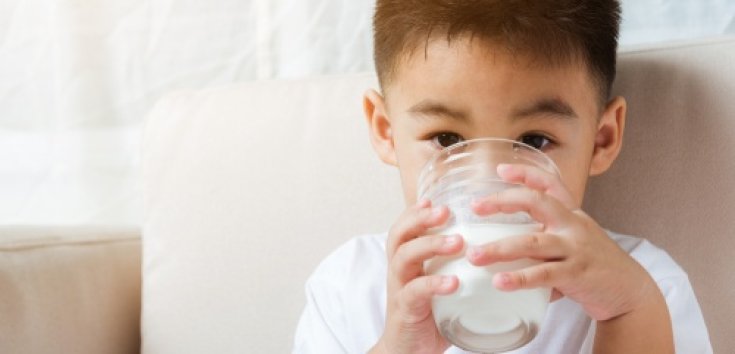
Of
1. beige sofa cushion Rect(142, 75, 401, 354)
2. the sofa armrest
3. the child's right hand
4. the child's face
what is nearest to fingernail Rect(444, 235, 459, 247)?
the child's right hand

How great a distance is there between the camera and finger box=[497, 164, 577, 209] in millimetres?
721

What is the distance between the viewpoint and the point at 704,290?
3.38 ft

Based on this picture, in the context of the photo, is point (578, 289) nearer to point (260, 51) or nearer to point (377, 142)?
point (377, 142)

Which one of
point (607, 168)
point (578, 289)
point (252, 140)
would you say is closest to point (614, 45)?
point (607, 168)

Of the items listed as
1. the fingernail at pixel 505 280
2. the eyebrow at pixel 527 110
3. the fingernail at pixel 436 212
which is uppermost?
the eyebrow at pixel 527 110

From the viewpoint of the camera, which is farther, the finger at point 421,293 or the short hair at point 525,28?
the short hair at point 525,28

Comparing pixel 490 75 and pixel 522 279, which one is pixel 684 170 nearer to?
pixel 490 75

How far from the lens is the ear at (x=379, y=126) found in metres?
1.07

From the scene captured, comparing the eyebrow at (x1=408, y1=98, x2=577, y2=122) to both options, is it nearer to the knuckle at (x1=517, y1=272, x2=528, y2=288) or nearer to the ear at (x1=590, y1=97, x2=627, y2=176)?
the ear at (x1=590, y1=97, x2=627, y2=176)

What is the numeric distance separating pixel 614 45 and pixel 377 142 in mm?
290

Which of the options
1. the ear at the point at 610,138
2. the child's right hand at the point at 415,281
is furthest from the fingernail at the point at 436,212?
the ear at the point at 610,138

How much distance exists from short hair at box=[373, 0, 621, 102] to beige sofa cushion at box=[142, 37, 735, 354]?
114 mm

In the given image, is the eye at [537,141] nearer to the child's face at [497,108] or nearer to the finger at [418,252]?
the child's face at [497,108]

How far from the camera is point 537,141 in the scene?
0.92 metres
